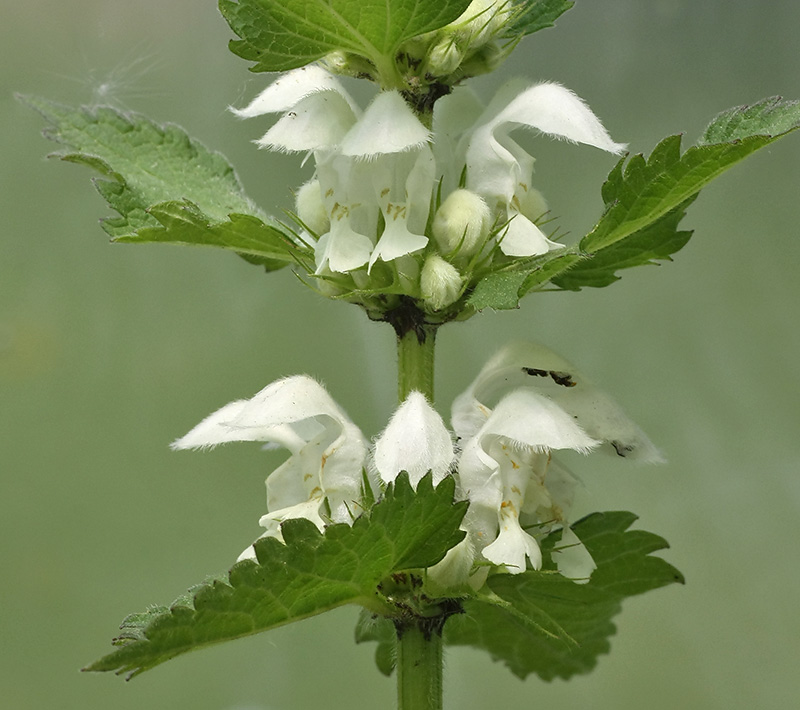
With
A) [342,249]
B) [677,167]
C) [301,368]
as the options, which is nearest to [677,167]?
[677,167]

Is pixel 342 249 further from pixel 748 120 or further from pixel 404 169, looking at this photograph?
pixel 748 120

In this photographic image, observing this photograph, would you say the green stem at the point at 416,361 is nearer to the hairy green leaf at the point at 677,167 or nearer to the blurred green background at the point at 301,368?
the hairy green leaf at the point at 677,167

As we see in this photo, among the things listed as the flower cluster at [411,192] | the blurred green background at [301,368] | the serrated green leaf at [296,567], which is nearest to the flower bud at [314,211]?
the flower cluster at [411,192]

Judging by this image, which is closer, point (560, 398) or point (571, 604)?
point (560, 398)

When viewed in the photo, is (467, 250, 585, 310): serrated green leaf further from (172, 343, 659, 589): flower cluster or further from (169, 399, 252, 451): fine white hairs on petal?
(169, 399, 252, 451): fine white hairs on petal

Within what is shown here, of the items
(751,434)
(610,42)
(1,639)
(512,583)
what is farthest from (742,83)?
(1,639)

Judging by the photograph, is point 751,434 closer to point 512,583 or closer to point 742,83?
point 742,83

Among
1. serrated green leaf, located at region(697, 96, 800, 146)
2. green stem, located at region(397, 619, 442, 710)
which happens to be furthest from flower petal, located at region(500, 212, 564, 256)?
green stem, located at region(397, 619, 442, 710)
